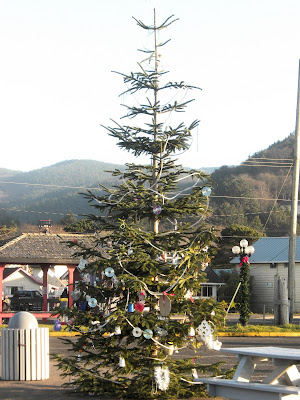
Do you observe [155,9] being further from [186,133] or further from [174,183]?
[174,183]

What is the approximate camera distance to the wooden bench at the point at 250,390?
7.73m

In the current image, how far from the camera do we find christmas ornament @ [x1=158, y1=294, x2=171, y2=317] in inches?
375

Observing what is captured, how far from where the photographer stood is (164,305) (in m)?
9.58

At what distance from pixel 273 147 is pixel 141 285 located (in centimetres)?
15163

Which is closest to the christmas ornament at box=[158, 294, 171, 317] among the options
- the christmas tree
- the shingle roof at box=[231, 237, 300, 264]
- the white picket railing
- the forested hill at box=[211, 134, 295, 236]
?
the christmas tree

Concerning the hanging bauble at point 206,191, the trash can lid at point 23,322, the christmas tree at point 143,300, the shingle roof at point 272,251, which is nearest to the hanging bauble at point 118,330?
the christmas tree at point 143,300

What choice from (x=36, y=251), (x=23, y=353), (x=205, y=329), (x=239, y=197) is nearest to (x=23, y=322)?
(x=23, y=353)

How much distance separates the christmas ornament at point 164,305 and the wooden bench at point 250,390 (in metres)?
1.07

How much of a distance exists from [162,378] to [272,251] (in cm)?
3767

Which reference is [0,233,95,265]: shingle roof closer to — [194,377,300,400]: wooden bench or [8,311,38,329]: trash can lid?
[8,311,38,329]: trash can lid

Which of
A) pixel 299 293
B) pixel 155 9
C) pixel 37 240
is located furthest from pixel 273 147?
pixel 155 9

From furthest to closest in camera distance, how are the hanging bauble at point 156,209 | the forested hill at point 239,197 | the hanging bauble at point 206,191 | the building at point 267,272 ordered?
the forested hill at point 239,197, the building at point 267,272, the hanging bauble at point 156,209, the hanging bauble at point 206,191

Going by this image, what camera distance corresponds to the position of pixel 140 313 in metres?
9.51

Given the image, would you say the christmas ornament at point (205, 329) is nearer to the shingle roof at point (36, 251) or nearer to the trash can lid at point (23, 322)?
the trash can lid at point (23, 322)
